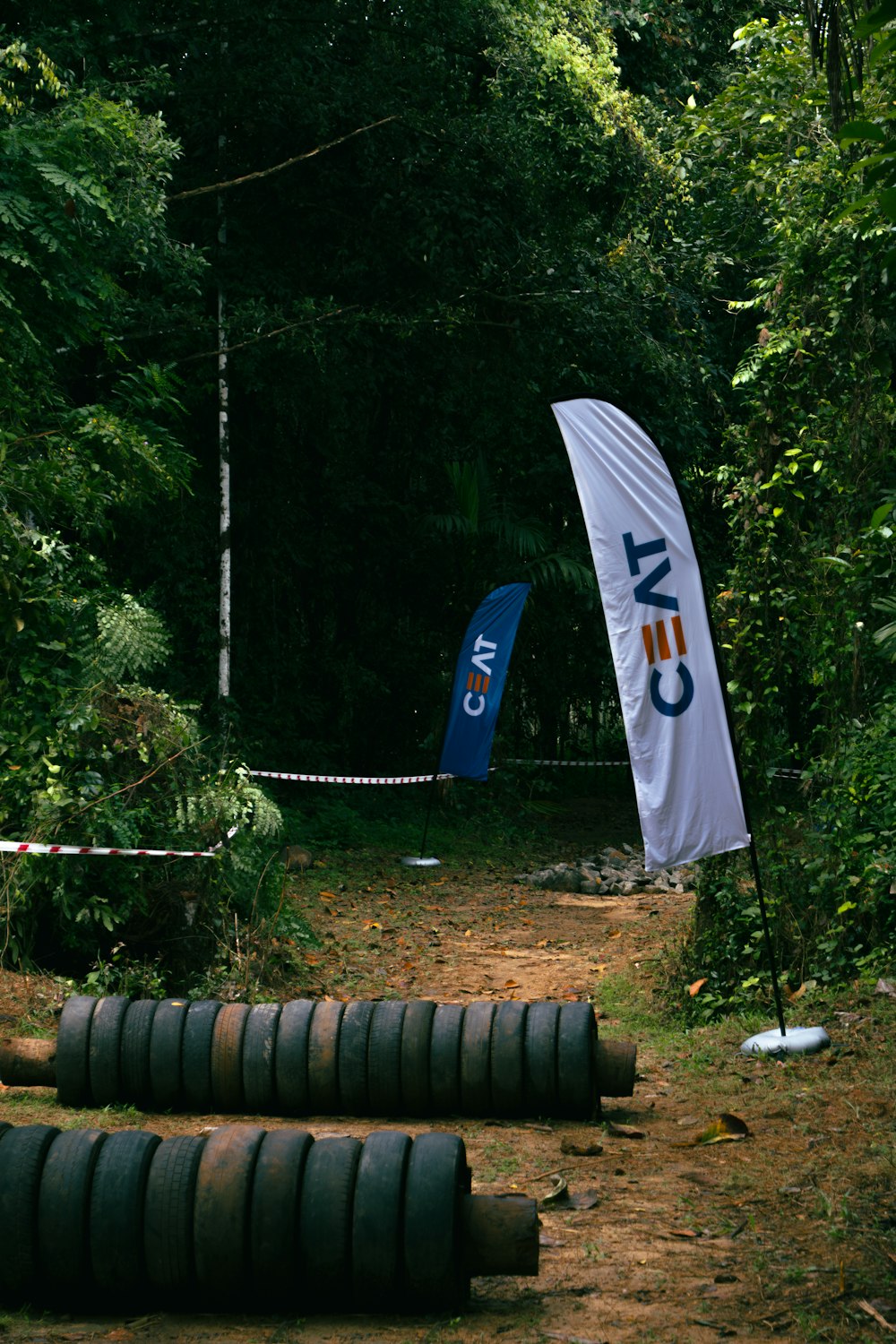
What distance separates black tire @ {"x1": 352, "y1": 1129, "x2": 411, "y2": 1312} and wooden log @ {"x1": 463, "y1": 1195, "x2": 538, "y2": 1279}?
20 centimetres

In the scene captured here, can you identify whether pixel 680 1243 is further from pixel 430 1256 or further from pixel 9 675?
pixel 9 675

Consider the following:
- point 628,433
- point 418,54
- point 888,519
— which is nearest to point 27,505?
point 628,433

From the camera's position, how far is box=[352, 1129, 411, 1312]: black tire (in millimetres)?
3740

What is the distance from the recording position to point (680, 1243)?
4.29 metres

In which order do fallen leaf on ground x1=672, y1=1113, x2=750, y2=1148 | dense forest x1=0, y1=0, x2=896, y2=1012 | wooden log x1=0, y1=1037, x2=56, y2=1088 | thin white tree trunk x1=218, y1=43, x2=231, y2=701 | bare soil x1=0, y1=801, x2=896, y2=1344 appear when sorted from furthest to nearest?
→ thin white tree trunk x1=218, y1=43, x2=231, y2=701
dense forest x1=0, y1=0, x2=896, y2=1012
wooden log x1=0, y1=1037, x2=56, y2=1088
fallen leaf on ground x1=672, y1=1113, x2=750, y2=1148
bare soil x1=0, y1=801, x2=896, y2=1344

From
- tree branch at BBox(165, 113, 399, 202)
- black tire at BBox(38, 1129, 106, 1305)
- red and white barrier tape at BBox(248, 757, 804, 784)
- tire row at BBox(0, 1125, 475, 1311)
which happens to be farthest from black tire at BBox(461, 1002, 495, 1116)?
tree branch at BBox(165, 113, 399, 202)

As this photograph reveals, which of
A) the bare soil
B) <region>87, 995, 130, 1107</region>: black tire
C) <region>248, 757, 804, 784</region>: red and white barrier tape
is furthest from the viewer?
<region>248, 757, 804, 784</region>: red and white barrier tape

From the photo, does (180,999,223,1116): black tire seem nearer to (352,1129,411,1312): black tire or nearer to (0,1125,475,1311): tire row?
(0,1125,475,1311): tire row

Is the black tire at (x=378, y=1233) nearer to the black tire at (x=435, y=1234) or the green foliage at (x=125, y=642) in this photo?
the black tire at (x=435, y=1234)

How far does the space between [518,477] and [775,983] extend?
13.1m

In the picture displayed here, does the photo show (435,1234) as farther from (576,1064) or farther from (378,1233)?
(576,1064)

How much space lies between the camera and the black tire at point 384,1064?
5.71 meters

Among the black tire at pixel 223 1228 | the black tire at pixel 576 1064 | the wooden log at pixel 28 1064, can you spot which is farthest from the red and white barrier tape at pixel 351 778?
the black tire at pixel 223 1228

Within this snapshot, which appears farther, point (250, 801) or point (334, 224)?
point (334, 224)
